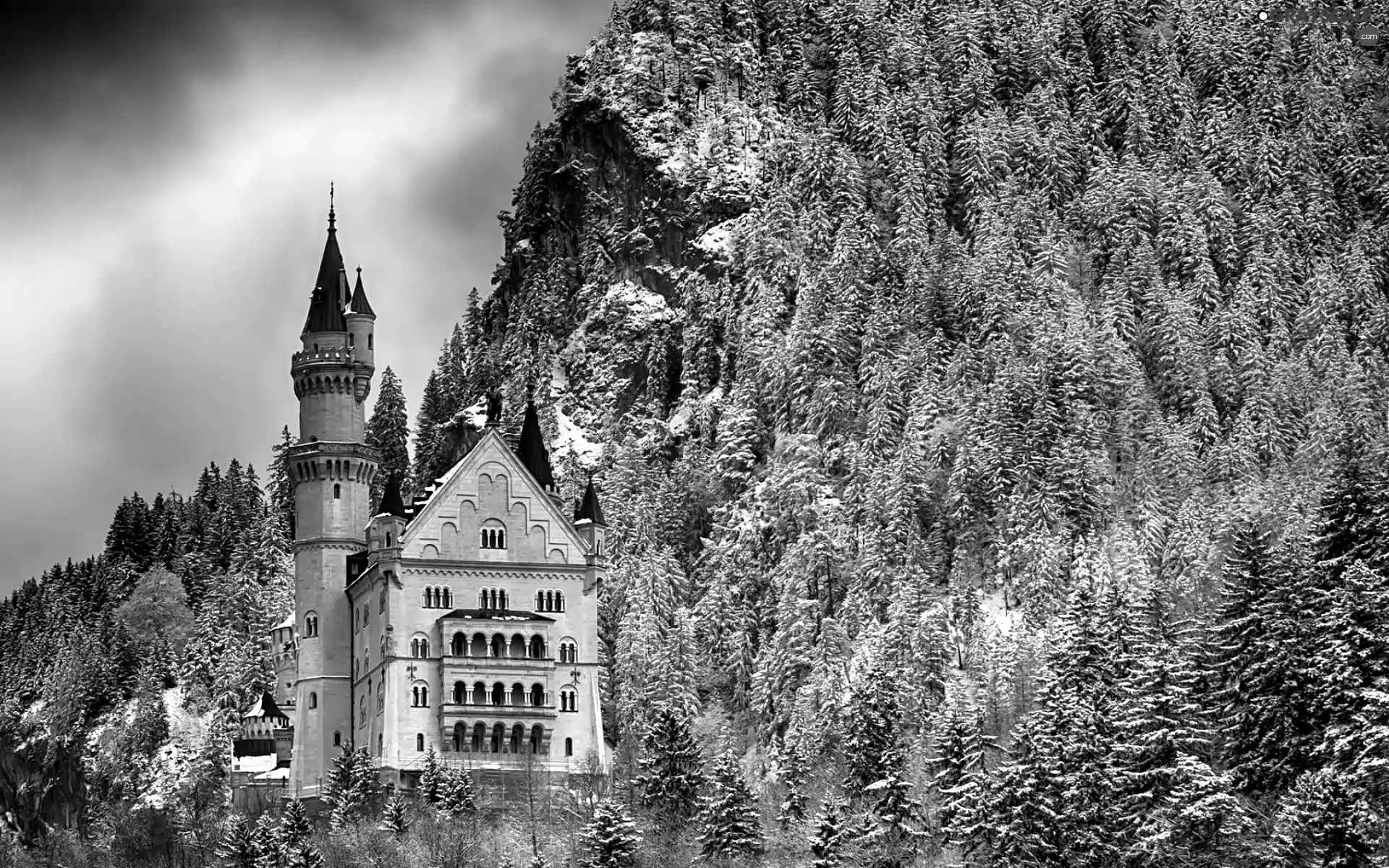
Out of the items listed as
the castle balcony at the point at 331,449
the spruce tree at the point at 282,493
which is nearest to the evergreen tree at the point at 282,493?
the spruce tree at the point at 282,493

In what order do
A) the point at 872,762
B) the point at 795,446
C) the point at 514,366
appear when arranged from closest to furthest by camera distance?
the point at 872,762 → the point at 795,446 → the point at 514,366

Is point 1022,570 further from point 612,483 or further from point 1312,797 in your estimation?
point 1312,797

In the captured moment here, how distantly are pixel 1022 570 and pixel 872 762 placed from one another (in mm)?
32997

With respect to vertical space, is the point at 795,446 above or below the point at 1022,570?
above

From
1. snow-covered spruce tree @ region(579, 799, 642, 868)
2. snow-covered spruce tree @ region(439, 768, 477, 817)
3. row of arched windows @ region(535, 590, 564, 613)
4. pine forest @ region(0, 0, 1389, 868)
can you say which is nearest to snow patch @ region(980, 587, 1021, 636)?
pine forest @ region(0, 0, 1389, 868)

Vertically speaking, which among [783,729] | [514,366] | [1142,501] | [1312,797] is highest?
[514,366]

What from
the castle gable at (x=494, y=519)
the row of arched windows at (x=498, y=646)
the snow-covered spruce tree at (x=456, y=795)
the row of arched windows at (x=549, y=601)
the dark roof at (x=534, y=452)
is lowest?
the snow-covered spruce tree at (x=456, y=795)

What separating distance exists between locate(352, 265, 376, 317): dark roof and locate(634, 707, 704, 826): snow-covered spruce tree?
32299 millimetres

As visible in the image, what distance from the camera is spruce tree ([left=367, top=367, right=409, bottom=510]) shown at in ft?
593

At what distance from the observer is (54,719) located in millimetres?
159500

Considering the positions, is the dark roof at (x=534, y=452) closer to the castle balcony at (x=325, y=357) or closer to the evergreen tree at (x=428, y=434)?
the castle balcony at (x=325, y=357)

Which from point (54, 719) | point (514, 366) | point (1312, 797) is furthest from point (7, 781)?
point (1312, 797)

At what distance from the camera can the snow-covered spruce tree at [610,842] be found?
8769 centimetres

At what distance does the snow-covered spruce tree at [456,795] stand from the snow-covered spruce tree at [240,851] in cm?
894
